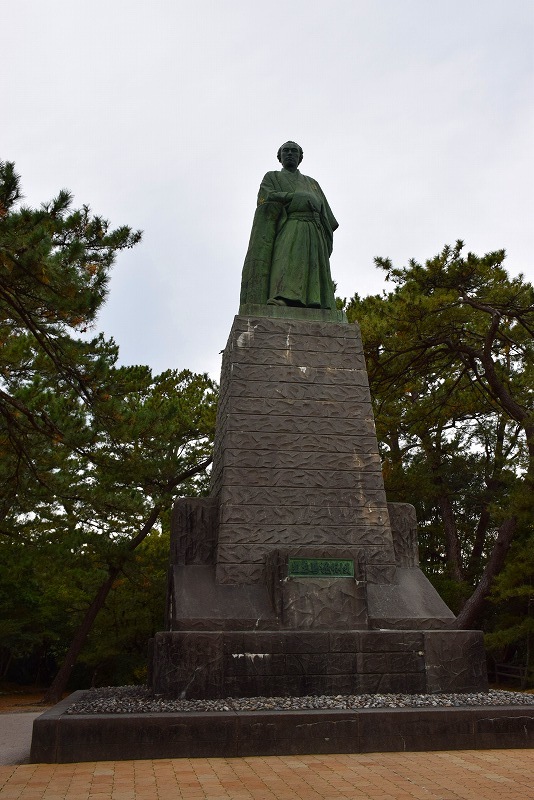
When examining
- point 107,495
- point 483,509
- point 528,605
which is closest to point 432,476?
point 483,509

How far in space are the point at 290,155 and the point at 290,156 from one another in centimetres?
A: 1

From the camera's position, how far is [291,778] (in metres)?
3.88

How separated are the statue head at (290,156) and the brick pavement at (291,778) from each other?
587 cm

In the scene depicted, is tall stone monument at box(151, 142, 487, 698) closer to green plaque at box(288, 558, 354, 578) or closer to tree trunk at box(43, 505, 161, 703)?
green plaque at box(288, 558, 354, 578)

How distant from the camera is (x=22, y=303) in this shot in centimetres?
627

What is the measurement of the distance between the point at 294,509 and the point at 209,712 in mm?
2145

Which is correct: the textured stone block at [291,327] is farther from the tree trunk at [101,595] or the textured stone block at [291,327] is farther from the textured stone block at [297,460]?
the tree trunk at [101,595]

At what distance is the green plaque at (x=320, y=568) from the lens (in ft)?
19.3

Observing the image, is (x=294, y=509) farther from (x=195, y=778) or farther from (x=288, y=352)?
(x=195, y=778)

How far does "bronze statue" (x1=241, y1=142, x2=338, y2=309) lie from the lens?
7512 mm

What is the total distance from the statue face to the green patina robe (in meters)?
0.12

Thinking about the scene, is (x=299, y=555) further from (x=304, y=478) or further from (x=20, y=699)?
(x=20, y=699)

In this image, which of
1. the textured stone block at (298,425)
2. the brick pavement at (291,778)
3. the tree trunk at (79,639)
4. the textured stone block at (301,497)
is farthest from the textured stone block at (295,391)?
the tree trunk at (79,639)

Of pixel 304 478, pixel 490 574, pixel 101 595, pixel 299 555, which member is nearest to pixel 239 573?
pixel 299 555
